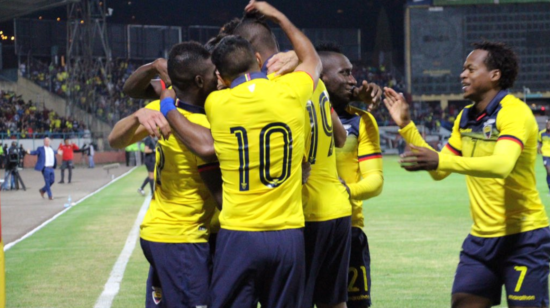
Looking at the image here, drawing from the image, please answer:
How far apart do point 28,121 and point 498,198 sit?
51261mm

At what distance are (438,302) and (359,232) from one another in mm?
3156

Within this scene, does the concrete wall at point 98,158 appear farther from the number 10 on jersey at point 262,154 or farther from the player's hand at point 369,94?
the number 10 on jersey at point 262,154

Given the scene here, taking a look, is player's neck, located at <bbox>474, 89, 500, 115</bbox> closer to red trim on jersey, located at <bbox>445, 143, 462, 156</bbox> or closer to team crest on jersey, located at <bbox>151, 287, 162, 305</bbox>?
red trim on jersey, located at <bbox>445, 143, 462, 156</bbox>

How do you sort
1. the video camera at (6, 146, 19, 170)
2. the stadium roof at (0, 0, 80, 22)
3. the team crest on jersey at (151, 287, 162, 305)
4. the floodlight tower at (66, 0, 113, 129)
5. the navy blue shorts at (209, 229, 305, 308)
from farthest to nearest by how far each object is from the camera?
the floodlight tower at (66, 0, 113, 129) < the stadium roof at (0, 0, 80, 22) < the video camera at (6, 146, 19, 170) < the team crest on jersey at (151, 287, 162, 305) < the navy blue shorts at (209, 229, 305, 308)

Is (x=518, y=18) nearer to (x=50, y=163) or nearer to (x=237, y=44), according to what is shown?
(x=50, y=163)

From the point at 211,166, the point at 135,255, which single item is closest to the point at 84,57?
the point at 135,255

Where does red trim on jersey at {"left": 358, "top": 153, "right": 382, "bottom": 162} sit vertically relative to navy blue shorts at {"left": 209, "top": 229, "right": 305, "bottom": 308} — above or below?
above

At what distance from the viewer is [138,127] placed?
16.8ft

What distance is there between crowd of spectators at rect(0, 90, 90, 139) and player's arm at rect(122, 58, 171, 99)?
153ft

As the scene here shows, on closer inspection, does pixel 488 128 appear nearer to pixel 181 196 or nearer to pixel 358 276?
pixel 358 276

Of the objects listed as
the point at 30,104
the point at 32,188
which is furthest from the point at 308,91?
the point at 30,104

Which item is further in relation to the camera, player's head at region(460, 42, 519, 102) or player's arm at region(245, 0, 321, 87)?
player's head at region(460, 42, 519, 102)

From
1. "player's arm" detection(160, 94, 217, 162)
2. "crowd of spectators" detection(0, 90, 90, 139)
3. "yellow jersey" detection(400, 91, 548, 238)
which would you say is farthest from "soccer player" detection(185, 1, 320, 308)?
"crowd of spectators" detection(0, 90, 90, 139)

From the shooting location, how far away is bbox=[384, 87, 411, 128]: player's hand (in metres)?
5.60
